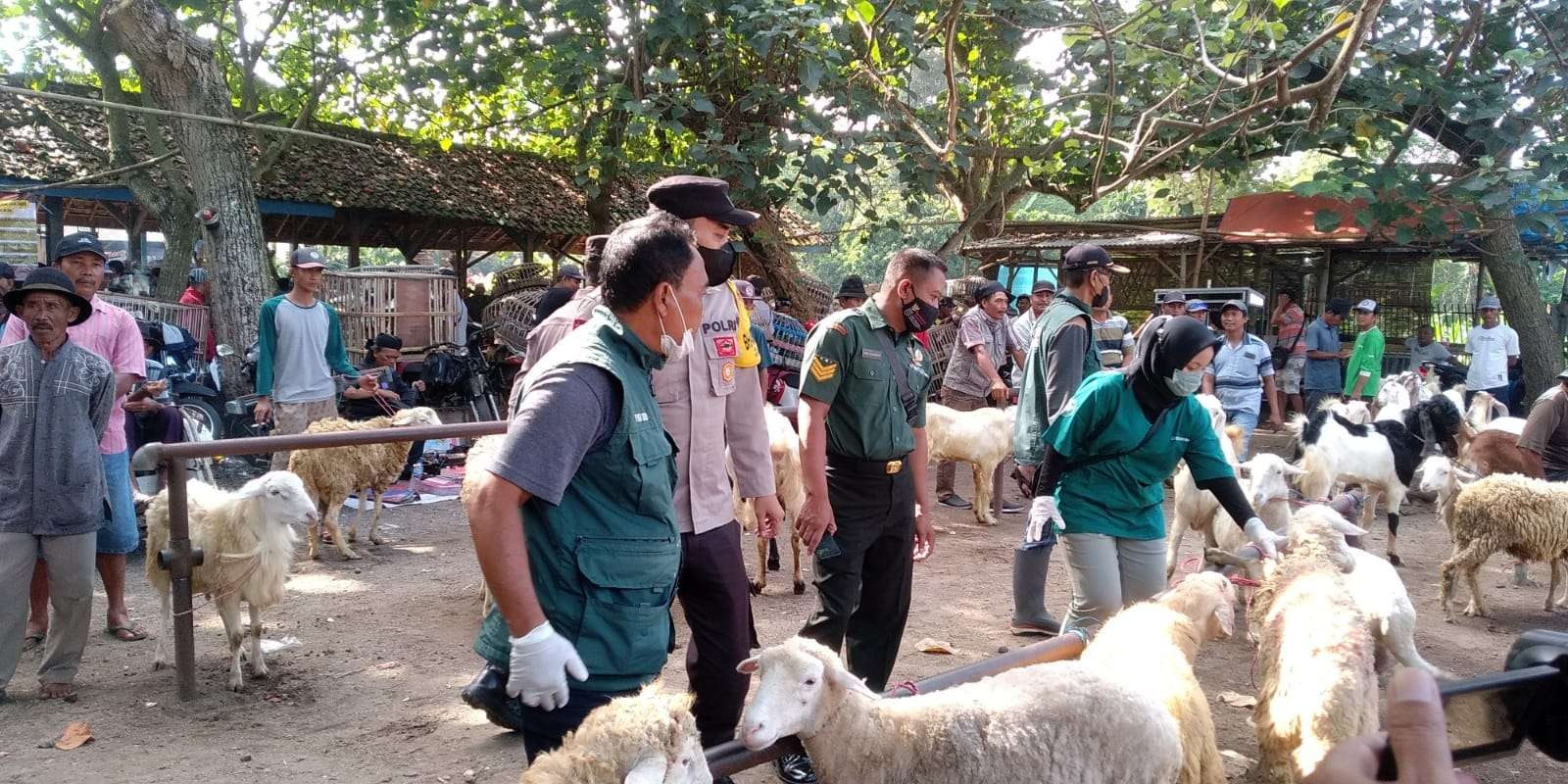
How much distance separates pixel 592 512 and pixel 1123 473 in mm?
2700

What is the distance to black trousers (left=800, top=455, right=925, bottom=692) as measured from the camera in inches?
161

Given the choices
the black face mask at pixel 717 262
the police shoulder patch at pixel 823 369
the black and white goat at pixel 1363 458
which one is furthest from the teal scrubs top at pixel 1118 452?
the black and white goat at pixel 1363 458

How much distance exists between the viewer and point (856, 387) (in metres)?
4.19

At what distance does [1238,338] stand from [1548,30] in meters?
5.19

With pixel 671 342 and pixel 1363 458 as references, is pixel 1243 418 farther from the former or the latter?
pixel 671 342

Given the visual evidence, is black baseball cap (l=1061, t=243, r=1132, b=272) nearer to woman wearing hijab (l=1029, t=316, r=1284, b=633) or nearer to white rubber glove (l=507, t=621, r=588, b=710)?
woman wearing hijab (l=1029, t=316, r=1284, b=633)

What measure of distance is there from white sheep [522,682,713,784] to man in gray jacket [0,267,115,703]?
3.89m

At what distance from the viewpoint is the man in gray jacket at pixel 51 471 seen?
4.60 metres

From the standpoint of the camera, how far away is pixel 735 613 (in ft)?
10.6

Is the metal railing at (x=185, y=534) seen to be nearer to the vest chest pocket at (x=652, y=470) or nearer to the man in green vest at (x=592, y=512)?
the man in green vest at (x=592, y=512)

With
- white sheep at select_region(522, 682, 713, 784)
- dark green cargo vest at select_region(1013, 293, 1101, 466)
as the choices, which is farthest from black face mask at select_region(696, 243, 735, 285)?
dark green cargo vest at select_region(1013, 293, 1101, 466)

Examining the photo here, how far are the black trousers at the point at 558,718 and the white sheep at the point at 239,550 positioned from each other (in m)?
3.51

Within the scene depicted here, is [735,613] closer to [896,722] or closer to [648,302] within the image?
[896,722]

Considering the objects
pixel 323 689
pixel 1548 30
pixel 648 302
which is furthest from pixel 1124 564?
pixel 1548 30
